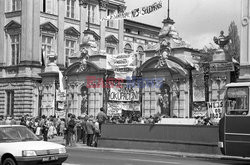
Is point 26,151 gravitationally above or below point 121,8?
below

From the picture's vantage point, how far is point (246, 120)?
58.7ft

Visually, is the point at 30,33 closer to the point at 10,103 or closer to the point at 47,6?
the point at 47,6

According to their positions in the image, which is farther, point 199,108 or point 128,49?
point 128,49

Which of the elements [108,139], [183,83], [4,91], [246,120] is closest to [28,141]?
[246,120]

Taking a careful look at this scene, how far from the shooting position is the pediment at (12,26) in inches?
1917

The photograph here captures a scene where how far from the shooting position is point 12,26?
162 ft

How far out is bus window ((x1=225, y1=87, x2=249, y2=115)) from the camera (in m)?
18.1

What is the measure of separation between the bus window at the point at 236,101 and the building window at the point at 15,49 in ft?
109

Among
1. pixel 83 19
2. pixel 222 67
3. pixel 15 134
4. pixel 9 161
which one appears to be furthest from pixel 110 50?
pixel 9 161

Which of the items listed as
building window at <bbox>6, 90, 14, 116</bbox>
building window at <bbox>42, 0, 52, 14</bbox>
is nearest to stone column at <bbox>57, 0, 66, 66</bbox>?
building window at <bbox>42, 0, 52, 14</bbox>

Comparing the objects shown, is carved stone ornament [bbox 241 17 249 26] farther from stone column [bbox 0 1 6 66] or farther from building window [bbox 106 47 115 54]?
building window [bbox 106 47 115 54]

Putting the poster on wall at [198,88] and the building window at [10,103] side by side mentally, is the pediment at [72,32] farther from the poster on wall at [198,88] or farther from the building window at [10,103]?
the poster on wall at [198,88]

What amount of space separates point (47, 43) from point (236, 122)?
34.9m

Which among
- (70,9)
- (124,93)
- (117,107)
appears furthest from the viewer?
(70,9)
